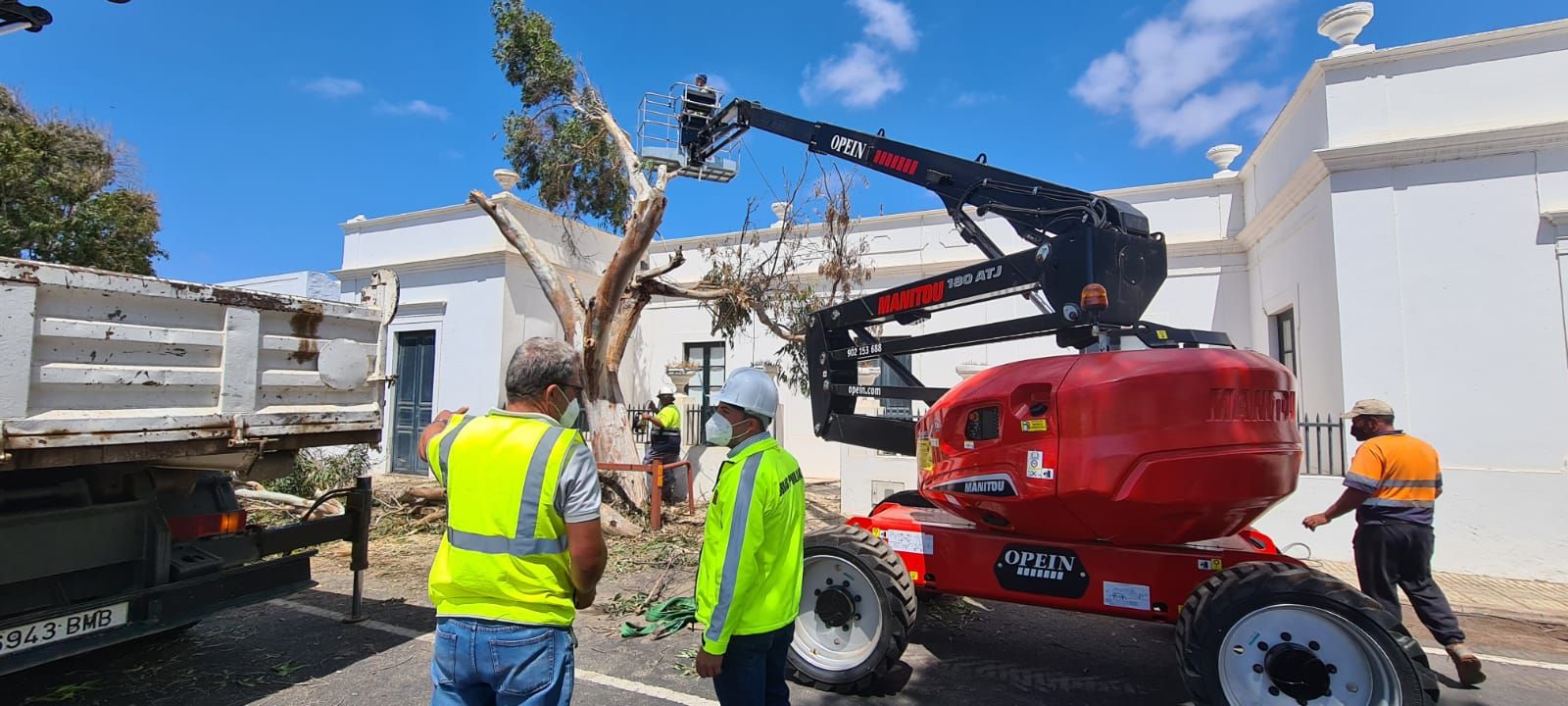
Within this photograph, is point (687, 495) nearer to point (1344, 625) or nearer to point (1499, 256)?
point (1344, 625)

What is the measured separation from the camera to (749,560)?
2682 millimetres

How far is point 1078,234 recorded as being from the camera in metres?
4.48

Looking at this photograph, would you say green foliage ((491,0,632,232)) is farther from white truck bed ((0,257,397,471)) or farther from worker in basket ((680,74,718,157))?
white truck bed ((0,257,397,471))

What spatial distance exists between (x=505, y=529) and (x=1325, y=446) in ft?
30.6

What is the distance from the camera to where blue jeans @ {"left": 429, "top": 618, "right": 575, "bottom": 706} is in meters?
2.17

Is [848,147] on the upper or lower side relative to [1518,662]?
upper

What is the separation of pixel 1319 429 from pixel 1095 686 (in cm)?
551

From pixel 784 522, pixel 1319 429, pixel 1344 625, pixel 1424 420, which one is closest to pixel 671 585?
pixel 784 522

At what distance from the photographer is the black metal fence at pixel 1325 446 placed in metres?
7.93

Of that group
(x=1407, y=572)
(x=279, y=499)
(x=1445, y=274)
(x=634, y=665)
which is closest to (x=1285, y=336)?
(x=1445, y=274)

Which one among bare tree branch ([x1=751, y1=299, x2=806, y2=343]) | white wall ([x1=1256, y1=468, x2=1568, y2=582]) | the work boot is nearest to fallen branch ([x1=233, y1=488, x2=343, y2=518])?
bare tree branch ([x1=751, y1=299, x2=806, y2=343])

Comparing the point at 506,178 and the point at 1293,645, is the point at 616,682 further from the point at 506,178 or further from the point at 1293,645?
the point at 506,178

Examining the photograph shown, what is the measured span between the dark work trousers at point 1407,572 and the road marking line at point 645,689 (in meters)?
4.35

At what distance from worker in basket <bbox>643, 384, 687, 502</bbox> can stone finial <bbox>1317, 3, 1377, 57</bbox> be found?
31.0ft
